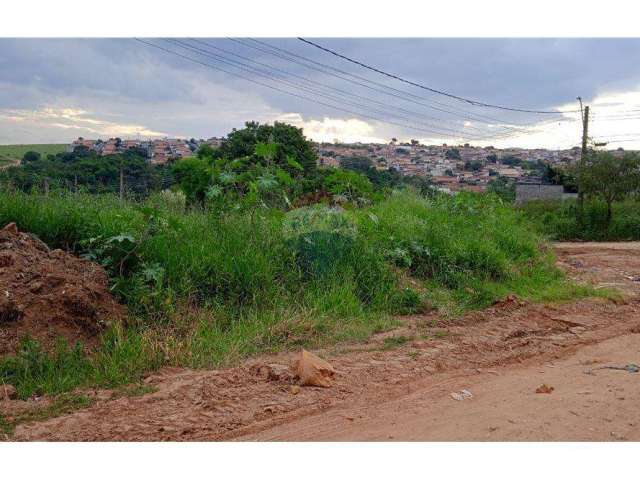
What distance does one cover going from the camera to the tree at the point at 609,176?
1906 cm

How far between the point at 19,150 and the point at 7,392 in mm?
4368

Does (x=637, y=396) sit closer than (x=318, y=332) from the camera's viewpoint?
Yes

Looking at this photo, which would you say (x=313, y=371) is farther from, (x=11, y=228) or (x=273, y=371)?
(x=11, y=228)

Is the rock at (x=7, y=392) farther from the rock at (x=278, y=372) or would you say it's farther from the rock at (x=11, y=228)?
the rock at (x=11, y=228)

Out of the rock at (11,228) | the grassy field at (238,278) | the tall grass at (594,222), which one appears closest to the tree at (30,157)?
the grassy field at (238,278)

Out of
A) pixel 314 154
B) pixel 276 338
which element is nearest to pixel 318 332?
pixel 276 338

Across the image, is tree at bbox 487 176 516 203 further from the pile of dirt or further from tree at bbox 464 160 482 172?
the pile of dirt

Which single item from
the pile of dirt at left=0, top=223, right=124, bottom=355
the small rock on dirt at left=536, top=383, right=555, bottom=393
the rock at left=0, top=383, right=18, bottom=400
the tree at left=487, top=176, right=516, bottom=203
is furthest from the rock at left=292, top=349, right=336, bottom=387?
the tree at left=487, top=176, right=516, bottom=203

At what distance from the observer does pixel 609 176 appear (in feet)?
63.7

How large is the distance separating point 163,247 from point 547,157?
20.9m

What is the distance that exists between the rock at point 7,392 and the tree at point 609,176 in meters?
19.0

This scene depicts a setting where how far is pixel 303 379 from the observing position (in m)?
4.34

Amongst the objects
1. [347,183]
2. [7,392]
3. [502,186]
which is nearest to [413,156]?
[502,186]
